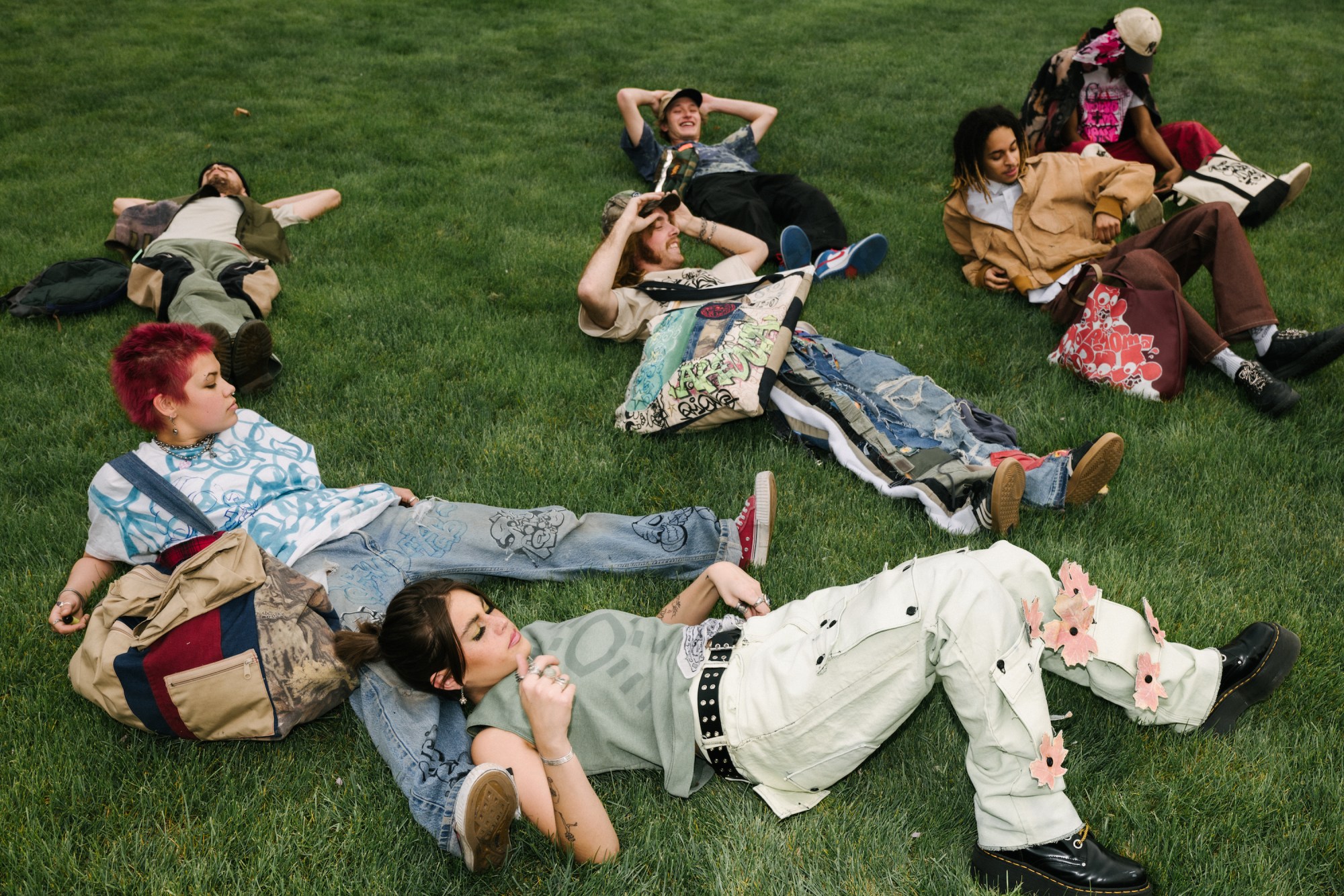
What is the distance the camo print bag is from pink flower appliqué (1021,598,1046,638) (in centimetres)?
189

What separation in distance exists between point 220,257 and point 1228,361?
626 centimetres

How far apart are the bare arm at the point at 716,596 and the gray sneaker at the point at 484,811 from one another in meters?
1.02

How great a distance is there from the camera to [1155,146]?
291 inches

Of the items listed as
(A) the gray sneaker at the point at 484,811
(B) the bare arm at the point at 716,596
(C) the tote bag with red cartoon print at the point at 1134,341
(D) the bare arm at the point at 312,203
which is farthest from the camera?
(D) the bare arm at the point at 312,203

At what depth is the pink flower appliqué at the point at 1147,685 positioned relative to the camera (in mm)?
Result: 2889

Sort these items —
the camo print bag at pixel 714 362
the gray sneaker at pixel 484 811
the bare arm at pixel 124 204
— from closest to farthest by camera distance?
1. the gray sneaker at pixel 484 811
2. the camo print bag at pixel 714 362
3. the bare arm at pixel 124 204

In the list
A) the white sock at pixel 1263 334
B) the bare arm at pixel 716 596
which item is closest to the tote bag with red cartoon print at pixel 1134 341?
the white sock at pixel 1263 334

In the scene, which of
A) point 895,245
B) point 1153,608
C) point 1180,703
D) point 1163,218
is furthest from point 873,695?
point 1163,218

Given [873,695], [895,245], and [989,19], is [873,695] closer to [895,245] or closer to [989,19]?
[895,245]

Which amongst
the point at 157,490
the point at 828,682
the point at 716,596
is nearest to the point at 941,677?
the point at 828,682

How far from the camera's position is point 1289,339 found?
486 cm

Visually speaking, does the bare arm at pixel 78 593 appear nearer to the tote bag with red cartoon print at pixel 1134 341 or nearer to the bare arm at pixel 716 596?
the bare arm at pixel 716 596

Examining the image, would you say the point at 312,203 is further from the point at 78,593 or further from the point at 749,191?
the point at 78,593

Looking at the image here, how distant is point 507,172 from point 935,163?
162 inches
